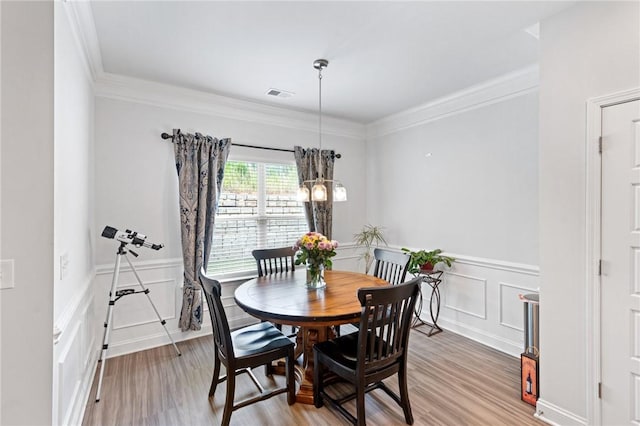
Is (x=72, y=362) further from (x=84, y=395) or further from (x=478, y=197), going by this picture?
(x=478, y=197)

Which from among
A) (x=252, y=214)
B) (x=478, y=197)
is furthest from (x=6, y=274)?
(x=478, y=197)

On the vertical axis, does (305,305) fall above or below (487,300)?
above

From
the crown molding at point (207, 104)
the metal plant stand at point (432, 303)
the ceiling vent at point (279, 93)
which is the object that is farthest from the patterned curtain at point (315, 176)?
the metal plant stand at point (432, 303)

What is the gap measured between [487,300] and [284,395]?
2360 mm

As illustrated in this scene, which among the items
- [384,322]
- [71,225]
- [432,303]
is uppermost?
[71,225]

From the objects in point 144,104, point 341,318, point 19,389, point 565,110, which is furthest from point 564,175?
point 144,104

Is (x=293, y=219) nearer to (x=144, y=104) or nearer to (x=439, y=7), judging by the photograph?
(x=144, y=104)

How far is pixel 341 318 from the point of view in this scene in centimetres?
204

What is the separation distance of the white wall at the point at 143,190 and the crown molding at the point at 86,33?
400 mm

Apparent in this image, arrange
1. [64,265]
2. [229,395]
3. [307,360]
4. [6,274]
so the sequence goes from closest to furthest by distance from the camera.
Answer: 1. [6,274]
2. [64,265]
3. [229,395]
4. [307,360]

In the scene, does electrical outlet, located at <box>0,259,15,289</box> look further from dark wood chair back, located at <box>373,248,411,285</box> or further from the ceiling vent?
the ceiling vent

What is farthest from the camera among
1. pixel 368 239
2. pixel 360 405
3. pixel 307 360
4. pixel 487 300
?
pixel 368 239

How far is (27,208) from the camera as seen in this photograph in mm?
1414

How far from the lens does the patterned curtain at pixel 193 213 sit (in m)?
3.33
